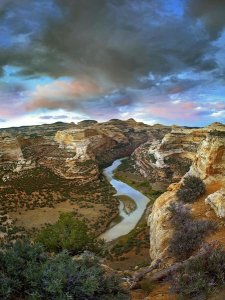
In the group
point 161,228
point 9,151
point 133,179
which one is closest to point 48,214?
point 161,228

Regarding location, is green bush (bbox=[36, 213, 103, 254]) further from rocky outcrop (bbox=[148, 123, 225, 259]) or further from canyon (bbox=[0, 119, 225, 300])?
canyon (bbox=[0, 119, 225, 300])

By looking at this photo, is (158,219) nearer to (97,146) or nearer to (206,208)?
(206,208)

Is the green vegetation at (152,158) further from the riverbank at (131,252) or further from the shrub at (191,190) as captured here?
the shrub at (191,190)

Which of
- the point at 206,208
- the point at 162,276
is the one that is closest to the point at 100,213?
the point at 206,208

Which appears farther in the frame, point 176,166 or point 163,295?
point 176,166

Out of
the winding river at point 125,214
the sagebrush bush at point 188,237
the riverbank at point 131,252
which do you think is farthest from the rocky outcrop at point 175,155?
the sagebrush bush at point 188,237

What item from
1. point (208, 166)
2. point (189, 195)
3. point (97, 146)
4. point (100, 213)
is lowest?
point (100, 213)
